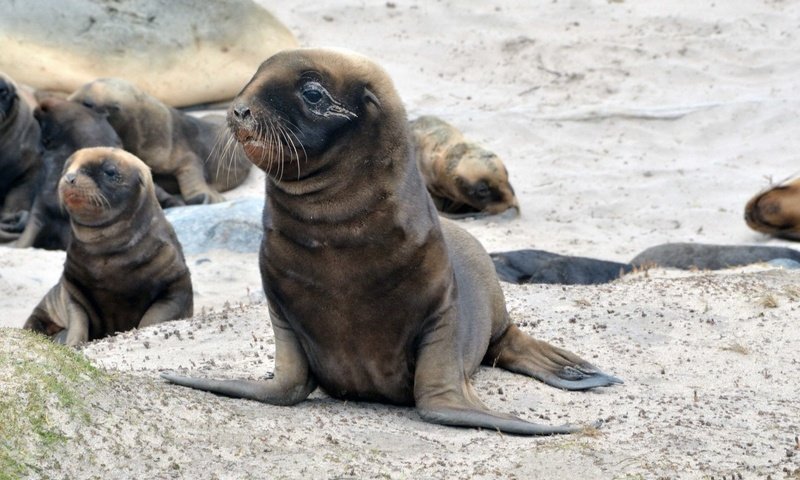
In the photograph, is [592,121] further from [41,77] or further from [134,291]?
[134,291]

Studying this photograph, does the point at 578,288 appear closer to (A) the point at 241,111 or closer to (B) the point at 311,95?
(B) the point at 311,95

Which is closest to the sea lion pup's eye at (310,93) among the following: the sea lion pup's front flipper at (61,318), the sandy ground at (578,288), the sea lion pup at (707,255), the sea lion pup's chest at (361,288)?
the sea lion pup's chest at (361,288)

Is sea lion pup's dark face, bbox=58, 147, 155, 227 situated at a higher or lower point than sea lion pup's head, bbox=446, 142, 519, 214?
higher

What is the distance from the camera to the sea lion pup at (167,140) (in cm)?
1128

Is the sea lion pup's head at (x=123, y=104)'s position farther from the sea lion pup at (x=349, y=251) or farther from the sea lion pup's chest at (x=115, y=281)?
the sea lion pup at (x=349, y=251)

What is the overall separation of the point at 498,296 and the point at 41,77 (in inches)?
305

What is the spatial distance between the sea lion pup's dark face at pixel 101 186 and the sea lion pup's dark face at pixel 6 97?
3301 mm

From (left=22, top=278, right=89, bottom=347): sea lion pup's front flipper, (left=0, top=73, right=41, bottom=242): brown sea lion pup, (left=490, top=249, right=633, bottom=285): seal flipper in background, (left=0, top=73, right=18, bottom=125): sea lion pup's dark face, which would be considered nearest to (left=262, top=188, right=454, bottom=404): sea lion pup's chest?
(left=22, top=278, right=89, bottom=347): sea lion pup's front flipper

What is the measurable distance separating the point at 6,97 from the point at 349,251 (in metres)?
6.85

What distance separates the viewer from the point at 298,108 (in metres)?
4.46

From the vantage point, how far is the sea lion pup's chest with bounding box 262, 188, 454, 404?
14.9 ft

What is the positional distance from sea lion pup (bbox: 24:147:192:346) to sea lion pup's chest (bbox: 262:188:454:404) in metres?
2.70

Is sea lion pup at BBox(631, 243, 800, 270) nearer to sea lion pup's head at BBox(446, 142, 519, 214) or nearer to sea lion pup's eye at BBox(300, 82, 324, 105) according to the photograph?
sea lion pup's head at BBox(446, 142, 519, 214)

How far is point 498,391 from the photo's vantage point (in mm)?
4980
